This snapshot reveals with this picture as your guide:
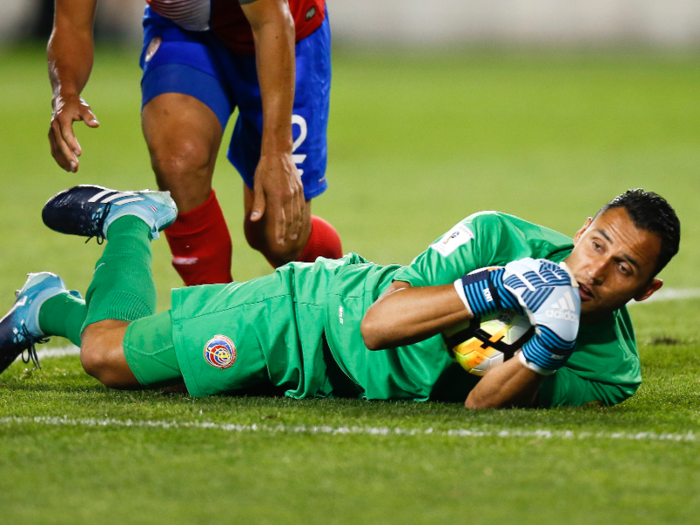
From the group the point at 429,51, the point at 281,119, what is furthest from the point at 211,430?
the point at 429,51

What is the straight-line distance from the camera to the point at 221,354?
10.9ft

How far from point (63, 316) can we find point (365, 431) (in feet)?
4.66

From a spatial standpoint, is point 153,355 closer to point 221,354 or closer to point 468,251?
point 221,354

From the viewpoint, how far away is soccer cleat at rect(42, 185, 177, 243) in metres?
3.84

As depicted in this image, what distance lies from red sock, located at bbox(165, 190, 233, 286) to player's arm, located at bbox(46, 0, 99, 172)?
53cm

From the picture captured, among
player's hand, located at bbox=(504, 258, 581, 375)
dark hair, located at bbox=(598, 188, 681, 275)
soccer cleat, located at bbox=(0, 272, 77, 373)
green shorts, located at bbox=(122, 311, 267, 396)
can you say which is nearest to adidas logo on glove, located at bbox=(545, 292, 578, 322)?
player's hand, located at bbox=(504, 258, 581, 375)

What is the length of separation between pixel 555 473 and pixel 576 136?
14453 mm

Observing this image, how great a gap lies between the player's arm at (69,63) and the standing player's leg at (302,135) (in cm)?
67

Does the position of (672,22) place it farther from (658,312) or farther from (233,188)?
(658,312)

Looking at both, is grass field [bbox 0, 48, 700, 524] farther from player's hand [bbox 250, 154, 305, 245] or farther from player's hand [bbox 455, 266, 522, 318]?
player's hand [bbox 250, 154, 305, 245]

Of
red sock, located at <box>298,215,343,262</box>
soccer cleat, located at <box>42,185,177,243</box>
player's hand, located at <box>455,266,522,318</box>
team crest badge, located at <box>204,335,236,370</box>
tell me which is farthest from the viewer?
red sock, located at <box>298,215,343,262</box>

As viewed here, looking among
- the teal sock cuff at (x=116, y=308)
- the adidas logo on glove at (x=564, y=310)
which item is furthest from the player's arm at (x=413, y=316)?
the teal sock cuff at (x=116, y=308)

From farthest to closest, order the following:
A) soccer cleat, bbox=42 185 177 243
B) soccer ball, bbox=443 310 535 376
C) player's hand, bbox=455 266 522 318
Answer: soccer cleat, bbox=42 185 177 243 → soccer ball, bbox=443 310 535 376 → player's hand, bbox=455 266 522 318

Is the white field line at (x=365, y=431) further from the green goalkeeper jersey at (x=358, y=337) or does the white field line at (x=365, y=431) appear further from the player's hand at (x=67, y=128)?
the player's hand at (x=67, y=128)
